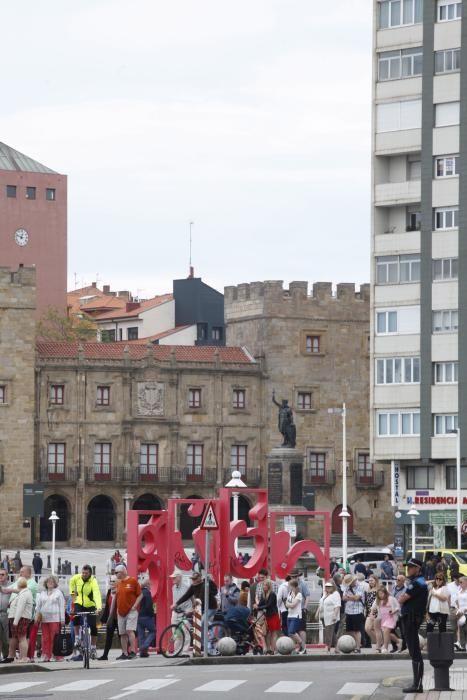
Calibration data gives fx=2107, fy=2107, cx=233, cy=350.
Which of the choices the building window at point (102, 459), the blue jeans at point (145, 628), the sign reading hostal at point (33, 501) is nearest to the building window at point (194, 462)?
the building window at point (102, 459)

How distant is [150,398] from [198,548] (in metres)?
65.2

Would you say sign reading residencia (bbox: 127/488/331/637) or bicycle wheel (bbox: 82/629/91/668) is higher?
sign reading residencia (bbox: 127/488/331/637)

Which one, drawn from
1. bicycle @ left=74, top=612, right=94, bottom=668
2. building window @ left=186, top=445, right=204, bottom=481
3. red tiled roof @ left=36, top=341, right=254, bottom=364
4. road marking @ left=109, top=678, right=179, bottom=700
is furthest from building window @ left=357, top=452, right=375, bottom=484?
road marking @ left=109, top=678, right=179, bottom=700

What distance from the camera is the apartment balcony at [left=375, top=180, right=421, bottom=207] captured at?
82.9 meters

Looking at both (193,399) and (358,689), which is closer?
(358,689)

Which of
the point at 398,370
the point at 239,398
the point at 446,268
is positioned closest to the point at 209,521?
the point at 446,268

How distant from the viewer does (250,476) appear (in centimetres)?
10319

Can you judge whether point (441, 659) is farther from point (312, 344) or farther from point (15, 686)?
point (312, 344)

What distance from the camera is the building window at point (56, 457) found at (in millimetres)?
99875

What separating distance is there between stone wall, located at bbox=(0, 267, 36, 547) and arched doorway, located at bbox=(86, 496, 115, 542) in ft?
13.3

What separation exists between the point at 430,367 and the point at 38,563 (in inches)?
685

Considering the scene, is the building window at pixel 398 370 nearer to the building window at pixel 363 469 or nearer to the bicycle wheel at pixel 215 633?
the building window at pixel 363 469

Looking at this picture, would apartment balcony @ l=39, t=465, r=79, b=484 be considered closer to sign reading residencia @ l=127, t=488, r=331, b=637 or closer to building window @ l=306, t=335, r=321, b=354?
building window @ l=306, t=335, r=321, b=354

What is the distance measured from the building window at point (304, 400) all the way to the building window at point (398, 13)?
996 inches
